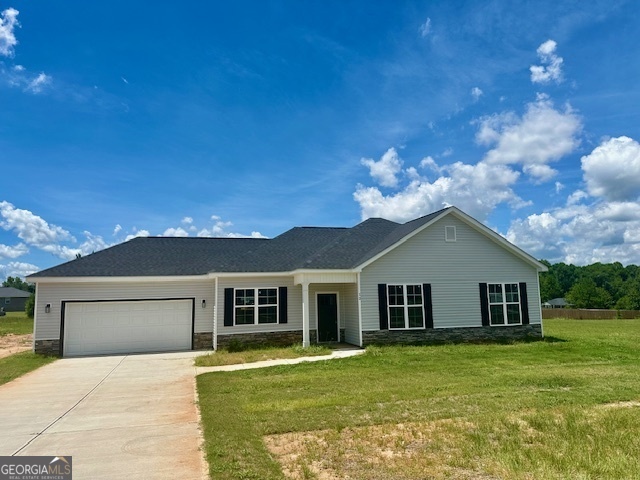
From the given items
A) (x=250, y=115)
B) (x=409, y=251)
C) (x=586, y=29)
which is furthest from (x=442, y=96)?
(x=250, y=115)

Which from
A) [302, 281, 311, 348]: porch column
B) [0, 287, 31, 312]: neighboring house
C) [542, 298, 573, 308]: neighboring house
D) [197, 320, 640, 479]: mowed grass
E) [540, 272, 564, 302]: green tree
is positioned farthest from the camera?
[540, 272, 564, 302]: green tree

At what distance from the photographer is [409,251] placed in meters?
16.4

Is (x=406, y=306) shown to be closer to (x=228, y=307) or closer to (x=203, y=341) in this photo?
(x=228, y=307)

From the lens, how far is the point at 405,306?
16156mm

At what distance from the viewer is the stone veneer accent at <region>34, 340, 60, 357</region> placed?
49.8 feet

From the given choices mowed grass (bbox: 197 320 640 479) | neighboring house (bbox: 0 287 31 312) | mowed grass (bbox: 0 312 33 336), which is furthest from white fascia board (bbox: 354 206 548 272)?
neighboring house (bbox: 0 287 31 312)

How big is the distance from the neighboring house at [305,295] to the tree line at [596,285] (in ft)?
131

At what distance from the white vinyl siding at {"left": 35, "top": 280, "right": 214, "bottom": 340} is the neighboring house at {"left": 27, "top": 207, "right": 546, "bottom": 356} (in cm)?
4

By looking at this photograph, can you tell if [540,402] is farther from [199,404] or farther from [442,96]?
[442,96]

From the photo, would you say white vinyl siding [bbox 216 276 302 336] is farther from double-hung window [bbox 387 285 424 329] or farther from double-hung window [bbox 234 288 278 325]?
double-hung window [bbox 387 285 424 329]

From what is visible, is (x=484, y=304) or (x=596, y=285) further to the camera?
(x=596, y=285)

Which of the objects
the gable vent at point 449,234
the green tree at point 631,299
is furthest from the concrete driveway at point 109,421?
the green tree at point 631,299

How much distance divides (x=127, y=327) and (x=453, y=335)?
1273 cm

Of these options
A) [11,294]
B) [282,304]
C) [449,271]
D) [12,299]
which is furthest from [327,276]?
[12,299]
